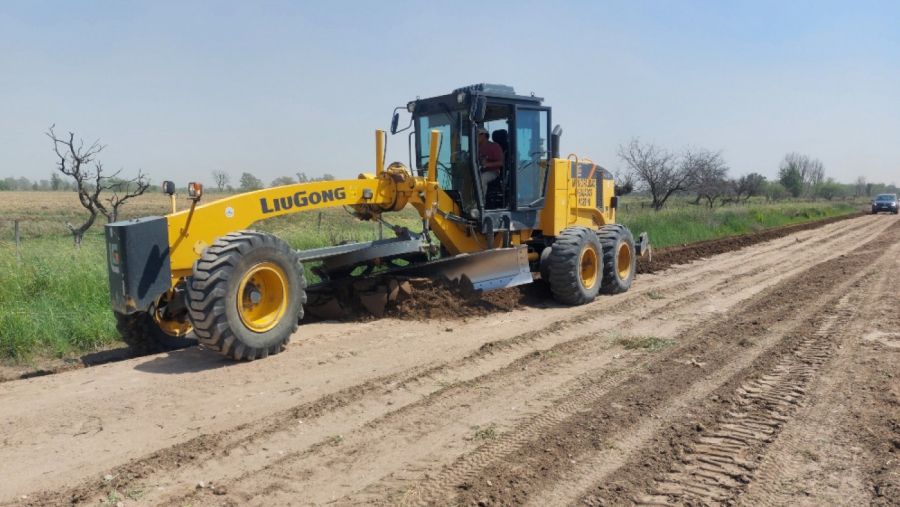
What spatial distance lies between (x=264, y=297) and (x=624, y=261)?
20.9 feet

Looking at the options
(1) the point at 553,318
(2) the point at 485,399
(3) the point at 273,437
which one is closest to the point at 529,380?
(2) the point at 485,399

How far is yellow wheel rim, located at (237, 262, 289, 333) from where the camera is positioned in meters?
5.75

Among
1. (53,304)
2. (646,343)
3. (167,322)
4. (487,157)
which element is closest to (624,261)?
(487,157)

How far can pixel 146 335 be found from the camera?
6.21 m

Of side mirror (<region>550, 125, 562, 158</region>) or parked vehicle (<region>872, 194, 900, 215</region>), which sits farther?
parked vehicle (<region>872, 194, 900, 215</region>)

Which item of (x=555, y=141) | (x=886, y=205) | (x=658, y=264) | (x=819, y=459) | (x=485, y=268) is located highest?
(x=555, y=141)

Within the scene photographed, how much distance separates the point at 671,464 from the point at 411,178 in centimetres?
474

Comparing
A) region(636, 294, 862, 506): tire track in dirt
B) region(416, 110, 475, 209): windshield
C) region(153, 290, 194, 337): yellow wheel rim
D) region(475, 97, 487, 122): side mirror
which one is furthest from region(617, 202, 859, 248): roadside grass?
region(153, 290, 194, 337): yellow wheel rim

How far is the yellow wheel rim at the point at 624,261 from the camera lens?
1023 centimetres

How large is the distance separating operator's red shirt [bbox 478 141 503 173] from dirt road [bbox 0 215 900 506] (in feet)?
7.81

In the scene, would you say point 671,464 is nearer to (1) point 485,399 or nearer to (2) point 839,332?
(1) point 485,399

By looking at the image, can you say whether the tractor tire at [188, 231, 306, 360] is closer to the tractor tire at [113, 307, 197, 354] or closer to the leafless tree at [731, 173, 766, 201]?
the tractor tire at [113, 307, 197, 354]

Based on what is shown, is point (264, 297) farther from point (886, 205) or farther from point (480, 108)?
point (886, 205)

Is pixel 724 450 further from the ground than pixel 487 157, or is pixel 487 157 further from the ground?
pixel 487 157
